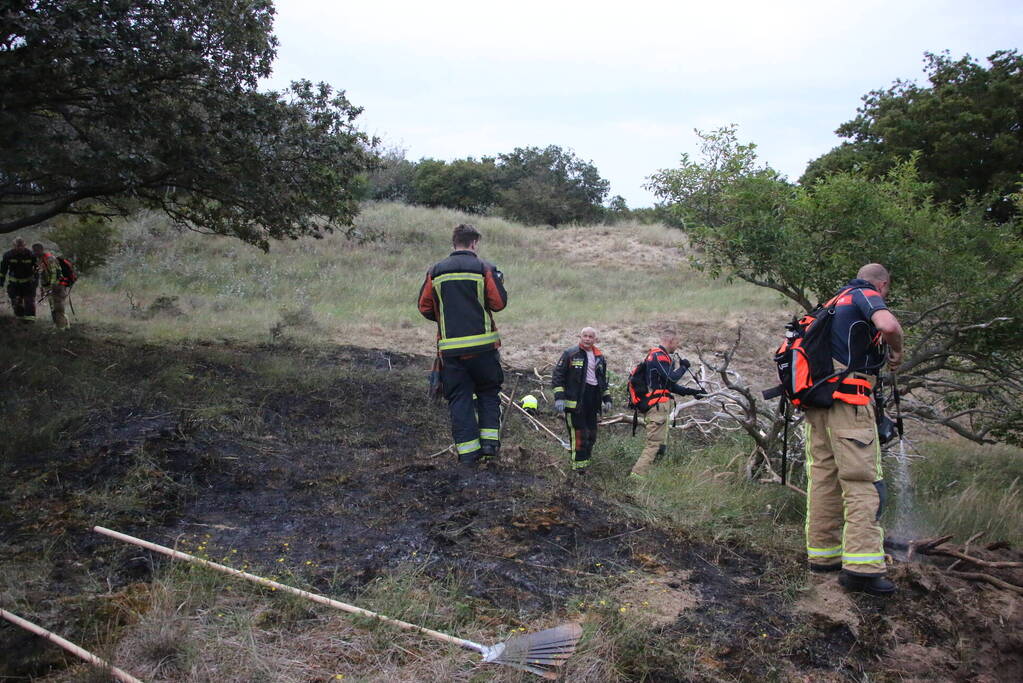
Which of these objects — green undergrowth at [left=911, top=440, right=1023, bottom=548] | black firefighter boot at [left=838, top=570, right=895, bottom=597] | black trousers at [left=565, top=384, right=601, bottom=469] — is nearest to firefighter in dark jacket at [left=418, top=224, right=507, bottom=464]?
black trousers at [left=565, top=384, right=601, bottom=469]

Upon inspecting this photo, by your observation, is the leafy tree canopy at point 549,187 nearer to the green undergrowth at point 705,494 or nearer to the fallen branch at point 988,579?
the green undergrowth at point 705,494

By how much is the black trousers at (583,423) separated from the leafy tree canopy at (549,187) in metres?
31.0

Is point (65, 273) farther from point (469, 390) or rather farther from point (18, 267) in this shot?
point (469, 390)

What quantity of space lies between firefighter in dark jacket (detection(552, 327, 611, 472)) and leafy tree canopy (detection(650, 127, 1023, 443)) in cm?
206

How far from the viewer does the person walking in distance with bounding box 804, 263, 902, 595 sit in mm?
3938

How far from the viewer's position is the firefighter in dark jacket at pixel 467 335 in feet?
18.4

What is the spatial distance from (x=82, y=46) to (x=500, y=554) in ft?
21.0

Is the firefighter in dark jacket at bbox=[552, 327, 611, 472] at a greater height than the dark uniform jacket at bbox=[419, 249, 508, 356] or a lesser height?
lesser

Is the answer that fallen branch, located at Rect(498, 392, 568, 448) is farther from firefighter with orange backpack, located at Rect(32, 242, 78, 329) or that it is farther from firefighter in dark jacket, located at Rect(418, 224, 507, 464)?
firefighter with orange backpack, located at Rect(32, 242, 78, 329)

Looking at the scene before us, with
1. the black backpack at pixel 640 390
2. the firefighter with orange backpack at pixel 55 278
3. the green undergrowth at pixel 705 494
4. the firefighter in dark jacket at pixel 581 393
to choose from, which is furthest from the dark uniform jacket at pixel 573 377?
the firefighter with orange backpack at pixel 55 278

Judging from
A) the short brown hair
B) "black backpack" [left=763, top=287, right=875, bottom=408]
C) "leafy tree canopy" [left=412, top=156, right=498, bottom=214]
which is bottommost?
"black backpack" [left=763, top=287, right=875, bottom=408]

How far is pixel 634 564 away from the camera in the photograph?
13.5 ft

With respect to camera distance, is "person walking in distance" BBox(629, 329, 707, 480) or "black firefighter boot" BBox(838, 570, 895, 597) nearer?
"black firefighter boot" BBox(838, 570, 895, 597)

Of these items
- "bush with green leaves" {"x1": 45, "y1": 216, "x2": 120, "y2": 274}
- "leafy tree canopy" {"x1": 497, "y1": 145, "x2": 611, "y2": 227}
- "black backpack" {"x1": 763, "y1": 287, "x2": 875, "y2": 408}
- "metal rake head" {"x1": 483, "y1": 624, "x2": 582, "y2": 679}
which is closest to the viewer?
"metal rake head" {"x1": 483, "y1": 624, "x2": 582, "y2": 679}
